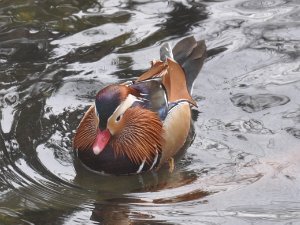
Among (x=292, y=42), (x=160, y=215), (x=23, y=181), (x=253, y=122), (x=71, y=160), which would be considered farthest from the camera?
(x=292, y=42)

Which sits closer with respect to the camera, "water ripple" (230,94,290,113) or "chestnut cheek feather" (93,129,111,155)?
"chestnut cheek feather" (93,129,111,155)

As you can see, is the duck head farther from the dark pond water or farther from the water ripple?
the water ripple

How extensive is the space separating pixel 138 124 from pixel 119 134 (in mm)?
190

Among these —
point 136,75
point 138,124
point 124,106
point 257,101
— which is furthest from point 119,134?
point 257,101

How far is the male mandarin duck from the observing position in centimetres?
629

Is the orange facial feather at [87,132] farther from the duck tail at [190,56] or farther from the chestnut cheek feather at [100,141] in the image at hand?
the duck tail at [190,56]

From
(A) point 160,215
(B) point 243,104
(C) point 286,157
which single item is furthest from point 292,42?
(A) point 160,215

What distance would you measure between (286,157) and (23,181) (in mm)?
2152

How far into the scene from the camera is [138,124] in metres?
6.67

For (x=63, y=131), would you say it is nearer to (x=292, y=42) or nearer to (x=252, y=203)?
(x=252, y=203)

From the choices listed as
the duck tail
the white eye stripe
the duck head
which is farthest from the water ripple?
the white eye stripe

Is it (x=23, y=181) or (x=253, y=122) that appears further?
(x=253, y=122)

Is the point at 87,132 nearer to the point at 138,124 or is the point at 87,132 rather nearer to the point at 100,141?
the point at 100,141

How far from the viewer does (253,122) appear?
7.17 m
